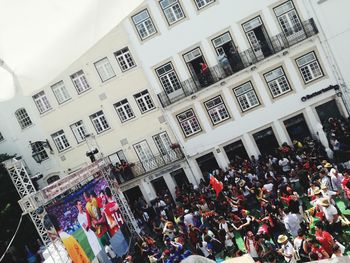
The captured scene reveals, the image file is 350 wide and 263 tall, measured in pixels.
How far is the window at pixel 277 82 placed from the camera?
Result: 79.1 feet

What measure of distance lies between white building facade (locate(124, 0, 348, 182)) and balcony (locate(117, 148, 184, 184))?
1.03m

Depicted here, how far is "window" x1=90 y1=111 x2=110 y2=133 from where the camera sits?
27.9m

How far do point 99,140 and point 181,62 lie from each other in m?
8.47

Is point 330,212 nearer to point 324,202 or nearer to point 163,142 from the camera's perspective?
point 324,202

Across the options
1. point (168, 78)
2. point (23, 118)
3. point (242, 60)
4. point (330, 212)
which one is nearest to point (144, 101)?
point (168, 78)

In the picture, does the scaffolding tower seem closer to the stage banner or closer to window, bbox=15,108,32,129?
the stage banner

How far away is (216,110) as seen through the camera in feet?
83.3

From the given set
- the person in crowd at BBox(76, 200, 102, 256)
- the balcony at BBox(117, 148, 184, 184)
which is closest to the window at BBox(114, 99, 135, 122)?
the balcony at BBox(117, 148, 184, 184)

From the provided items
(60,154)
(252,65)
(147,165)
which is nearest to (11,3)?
(252,65)

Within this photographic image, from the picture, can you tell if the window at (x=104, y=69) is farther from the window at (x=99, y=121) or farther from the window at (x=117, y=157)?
the window at (x=117, y=157)

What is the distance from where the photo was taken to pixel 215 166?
26000 millimetres

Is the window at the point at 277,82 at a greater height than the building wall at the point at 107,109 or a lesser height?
lesser

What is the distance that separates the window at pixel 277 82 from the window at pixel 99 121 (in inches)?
465

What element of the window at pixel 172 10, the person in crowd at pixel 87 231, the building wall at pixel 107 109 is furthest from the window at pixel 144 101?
the person in crowd at pixel 87 231
